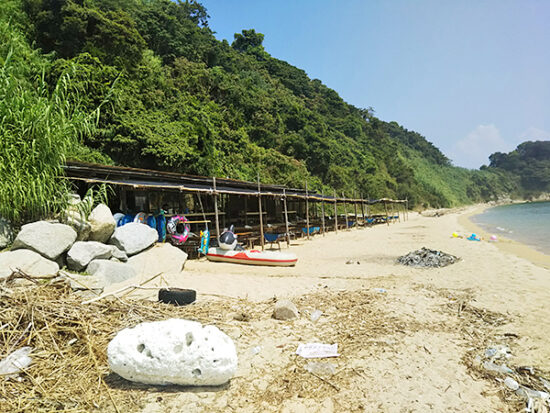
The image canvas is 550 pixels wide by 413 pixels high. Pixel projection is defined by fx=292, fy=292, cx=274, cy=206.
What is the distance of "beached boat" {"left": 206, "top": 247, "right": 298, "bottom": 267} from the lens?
28.0ft

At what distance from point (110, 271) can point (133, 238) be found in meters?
1.44

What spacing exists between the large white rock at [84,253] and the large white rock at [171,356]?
12.7ft

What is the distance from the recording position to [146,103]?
54.3 feet

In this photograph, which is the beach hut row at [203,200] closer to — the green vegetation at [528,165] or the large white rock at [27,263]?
the large white rock at [27,263]

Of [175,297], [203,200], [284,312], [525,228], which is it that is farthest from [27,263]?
[525,228]

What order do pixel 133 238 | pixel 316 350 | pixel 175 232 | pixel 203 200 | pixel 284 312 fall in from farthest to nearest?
pixel 203 200, pixel 175 232, pixel 133 238, pixel 284 312, pixel 316 350

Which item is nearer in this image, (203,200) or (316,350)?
(316,350)

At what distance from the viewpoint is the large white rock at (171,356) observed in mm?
2379

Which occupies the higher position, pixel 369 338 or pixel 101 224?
pixel 101 224

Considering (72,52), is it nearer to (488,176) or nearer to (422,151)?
(422,151)

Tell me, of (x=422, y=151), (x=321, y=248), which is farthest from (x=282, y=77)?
(x=422, y=151)

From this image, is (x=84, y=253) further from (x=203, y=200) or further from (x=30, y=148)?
(x=203, y=200)

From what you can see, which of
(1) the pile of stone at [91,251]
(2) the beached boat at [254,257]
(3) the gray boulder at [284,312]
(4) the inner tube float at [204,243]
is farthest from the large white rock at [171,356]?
(4) the inner tube float at [204,243]

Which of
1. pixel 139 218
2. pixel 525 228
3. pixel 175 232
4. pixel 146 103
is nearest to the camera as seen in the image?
pixel 139 218
